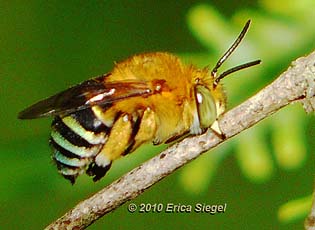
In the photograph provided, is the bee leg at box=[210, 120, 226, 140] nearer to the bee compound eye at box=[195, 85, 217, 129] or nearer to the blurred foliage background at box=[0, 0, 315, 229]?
the bee compound eye at box=[195, 85, 217, 129]

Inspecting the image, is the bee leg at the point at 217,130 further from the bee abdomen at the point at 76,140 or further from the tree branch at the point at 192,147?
the bee abdomen at the point at 76,140

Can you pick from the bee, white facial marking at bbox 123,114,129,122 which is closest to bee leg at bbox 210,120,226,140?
the bee

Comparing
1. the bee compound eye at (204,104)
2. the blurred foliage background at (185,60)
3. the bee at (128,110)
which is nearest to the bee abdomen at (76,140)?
the bee at (128,110)

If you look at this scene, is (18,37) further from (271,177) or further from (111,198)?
(111,198)

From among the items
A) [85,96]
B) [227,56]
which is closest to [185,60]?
[227,56]

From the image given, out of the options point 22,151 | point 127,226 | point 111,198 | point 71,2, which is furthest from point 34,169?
point 111,198

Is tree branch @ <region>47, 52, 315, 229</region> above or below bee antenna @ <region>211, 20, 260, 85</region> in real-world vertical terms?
below
